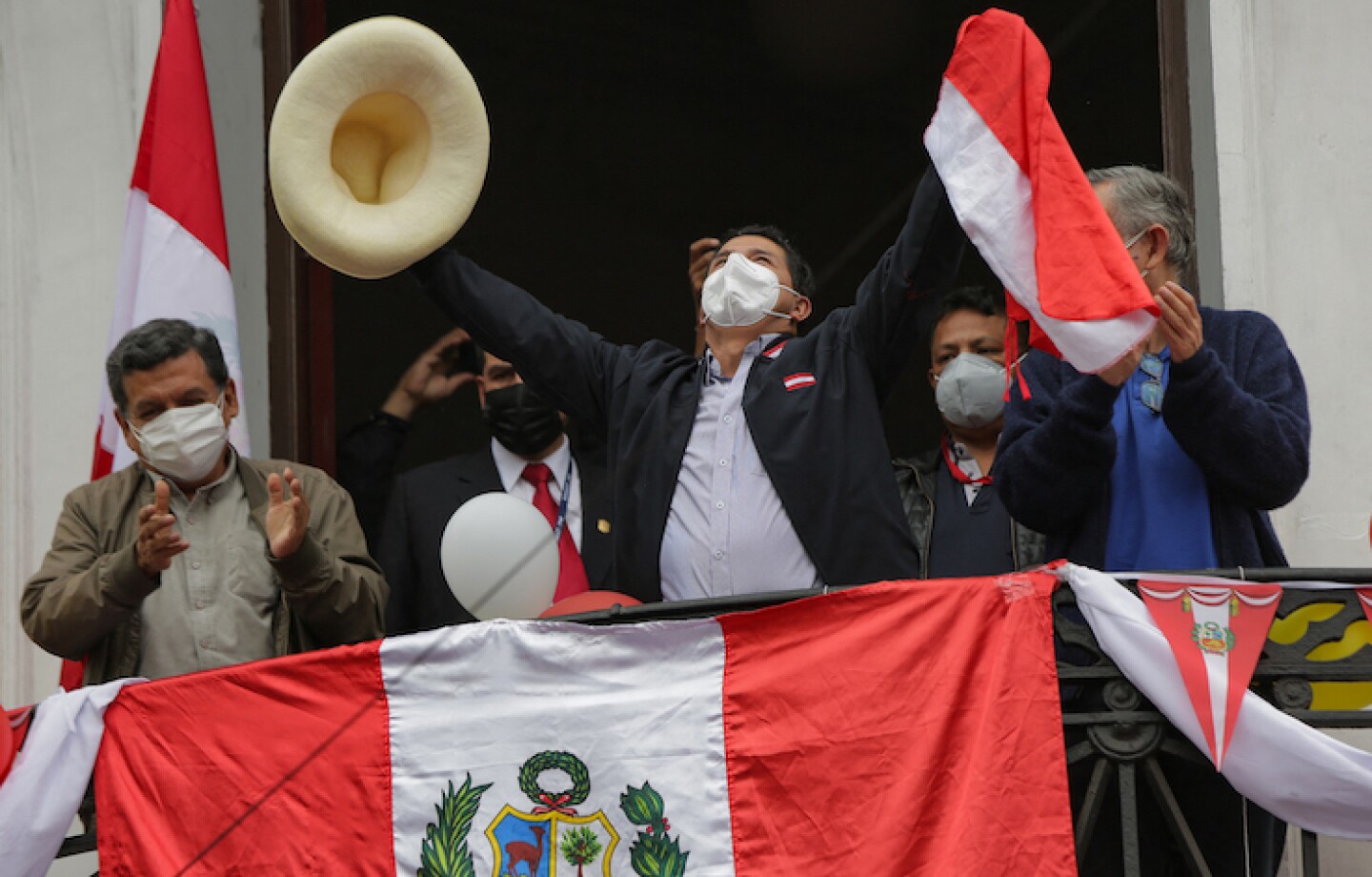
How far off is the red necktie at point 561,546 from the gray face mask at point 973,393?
1082mm

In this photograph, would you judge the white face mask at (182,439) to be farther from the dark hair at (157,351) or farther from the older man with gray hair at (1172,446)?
the older man with gray hair at (1172,446)

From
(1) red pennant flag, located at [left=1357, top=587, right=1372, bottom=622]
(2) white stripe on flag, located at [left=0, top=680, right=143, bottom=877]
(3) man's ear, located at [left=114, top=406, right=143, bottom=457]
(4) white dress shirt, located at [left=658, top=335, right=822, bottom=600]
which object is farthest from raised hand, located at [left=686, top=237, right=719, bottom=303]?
(1) red pennant flag, located at [left=1357, top=587, right=1372, bottom=622]

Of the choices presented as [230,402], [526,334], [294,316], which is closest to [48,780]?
[230,402]

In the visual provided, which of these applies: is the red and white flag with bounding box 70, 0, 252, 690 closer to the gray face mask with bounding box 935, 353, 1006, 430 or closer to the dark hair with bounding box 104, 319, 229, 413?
the dark hair with bounding box 104, 319, 229, 413

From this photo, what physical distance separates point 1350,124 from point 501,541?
8.85ft

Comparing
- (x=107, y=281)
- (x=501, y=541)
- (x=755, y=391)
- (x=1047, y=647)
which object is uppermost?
(x=107, y=281)

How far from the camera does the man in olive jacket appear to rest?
15.6 feet

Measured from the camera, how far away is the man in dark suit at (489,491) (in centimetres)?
585

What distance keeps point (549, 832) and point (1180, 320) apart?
166cm

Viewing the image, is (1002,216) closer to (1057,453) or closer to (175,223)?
(1057,453)

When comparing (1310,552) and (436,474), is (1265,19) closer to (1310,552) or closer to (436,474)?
(1310,552)

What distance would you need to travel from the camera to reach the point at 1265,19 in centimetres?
581

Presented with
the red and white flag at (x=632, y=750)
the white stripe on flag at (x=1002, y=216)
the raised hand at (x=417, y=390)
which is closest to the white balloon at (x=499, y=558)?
the red and white flag at (x=632, y=750)

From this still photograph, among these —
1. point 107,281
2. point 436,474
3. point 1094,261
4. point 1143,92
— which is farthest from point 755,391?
point 1143,92
